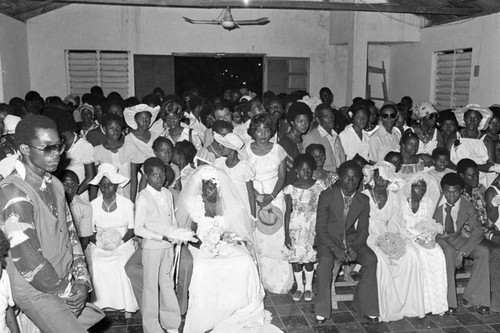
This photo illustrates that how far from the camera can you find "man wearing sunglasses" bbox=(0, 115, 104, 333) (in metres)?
2.81

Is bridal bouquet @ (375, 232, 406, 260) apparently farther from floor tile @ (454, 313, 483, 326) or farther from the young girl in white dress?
floor tile @ (454, 313, 483, 326)

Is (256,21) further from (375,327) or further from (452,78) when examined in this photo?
(375,327)

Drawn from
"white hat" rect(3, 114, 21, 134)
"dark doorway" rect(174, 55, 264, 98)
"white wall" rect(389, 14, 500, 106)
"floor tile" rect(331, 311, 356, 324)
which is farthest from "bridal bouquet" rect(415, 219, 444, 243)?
"dark doorway" rect(174, 55, 264, 98)

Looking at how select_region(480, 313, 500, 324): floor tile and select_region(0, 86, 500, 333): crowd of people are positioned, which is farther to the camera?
select_region(480, 313, 500, 324): floor tile

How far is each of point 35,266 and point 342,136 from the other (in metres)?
4.89

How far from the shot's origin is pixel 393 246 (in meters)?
4.88

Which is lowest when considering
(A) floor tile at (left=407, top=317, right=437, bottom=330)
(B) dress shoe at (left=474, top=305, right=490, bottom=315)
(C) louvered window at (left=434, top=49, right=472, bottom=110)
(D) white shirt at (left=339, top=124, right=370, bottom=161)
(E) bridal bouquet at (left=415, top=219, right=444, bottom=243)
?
(A) floor tile at (left=407, top=317, right=437, bottom=330)

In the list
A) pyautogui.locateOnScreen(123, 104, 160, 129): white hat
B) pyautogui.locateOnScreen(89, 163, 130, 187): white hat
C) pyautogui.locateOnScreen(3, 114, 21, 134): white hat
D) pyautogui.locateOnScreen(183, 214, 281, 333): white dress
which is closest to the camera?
pyautogui.locateOnScreen(183, 214, 281, 333): white dress

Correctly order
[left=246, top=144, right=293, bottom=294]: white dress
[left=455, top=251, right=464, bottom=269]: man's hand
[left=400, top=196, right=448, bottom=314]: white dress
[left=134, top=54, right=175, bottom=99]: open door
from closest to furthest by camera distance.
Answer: [left=400, top=196, right=448, bottom=314]: white dress → [left=455, top=251, right=464, bottom=269]: man's hand → [left=246, top=144, right=293, bottom=294]: white dress → [left=134, top=54, right=175, bottom=99]: open door

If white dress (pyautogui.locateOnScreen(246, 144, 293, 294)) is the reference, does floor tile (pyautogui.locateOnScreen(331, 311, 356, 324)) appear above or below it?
below

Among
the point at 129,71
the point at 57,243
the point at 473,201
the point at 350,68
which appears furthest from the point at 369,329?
the point at 129,71

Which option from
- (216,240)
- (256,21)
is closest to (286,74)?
(256,21)

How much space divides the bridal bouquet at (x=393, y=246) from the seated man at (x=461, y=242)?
0.51m

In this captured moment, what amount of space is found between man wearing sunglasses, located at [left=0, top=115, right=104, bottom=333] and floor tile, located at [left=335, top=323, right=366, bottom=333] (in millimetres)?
2540
